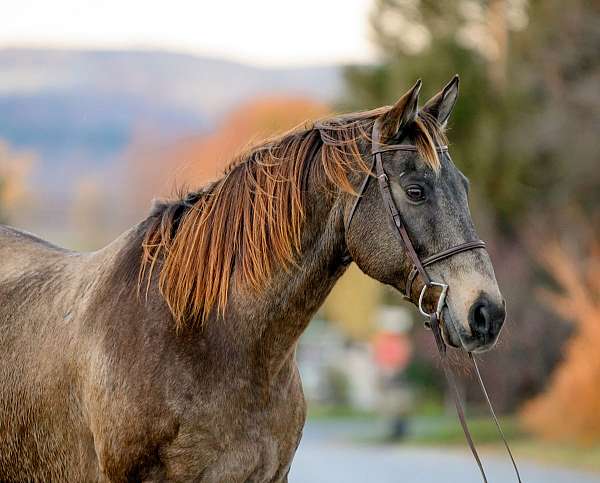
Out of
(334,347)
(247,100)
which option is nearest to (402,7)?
(334,347)

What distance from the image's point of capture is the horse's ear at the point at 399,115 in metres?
5.05

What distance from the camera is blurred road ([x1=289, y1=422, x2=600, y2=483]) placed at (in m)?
16.3

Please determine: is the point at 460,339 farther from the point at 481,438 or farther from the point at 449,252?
the point at 481,438

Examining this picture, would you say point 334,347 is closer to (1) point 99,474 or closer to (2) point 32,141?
(1) point 99,474

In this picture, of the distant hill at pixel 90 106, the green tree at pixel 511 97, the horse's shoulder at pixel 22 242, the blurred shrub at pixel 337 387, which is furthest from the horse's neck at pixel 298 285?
the distant hill at pixel 90 106

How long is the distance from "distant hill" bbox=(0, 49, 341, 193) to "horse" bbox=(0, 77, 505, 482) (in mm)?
115387

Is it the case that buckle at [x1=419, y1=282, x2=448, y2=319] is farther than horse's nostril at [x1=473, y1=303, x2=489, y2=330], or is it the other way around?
buckle at [x1=419, y1=282, x2=448, y2=319]

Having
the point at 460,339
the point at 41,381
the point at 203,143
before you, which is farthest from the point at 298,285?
the point at 203,143

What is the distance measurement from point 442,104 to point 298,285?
44.0 inches

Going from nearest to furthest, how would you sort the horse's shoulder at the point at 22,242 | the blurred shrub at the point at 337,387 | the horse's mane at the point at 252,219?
the horse's mane at the point at 252,219
the horse's shoulder at the point at 22,242
the blurred shrub at the point at 337,387

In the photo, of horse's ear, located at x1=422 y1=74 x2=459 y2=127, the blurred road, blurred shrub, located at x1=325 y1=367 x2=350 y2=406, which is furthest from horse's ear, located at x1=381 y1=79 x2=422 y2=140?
blurred shrub, located at x1=325 y1=367 x2=350 y2=406

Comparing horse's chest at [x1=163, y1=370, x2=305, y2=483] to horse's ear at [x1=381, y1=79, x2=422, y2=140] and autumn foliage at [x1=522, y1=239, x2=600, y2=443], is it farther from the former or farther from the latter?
autumn foliage at [x1=522, y1=239, x2=600, y2=443]

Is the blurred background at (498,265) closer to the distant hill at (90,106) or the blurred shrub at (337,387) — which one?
the blurred shrub at (337,387)

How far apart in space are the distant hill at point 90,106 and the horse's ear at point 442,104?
115661mm
